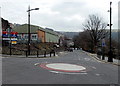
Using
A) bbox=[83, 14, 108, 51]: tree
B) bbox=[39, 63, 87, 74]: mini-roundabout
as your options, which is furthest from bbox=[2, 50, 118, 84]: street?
bbox=[83, 14, 108, 51]: tree

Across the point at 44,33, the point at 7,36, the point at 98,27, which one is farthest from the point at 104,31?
the point at 7,36

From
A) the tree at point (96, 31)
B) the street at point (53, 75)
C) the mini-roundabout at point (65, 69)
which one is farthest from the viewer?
the tree at point (96, 31)

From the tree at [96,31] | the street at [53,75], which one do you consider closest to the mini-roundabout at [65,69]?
the street at [53,75]

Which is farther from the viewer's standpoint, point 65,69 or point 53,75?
point 65,69

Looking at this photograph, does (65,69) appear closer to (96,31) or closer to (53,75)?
(53,75)

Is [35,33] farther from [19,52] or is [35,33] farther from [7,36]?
[19,52]

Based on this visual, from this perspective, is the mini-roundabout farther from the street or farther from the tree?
the tree

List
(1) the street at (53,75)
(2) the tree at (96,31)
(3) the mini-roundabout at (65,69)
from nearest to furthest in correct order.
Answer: (1) the street at (53,75)
(3) the mini-roundabout at (65,69)
(2) the tree at (96,31)

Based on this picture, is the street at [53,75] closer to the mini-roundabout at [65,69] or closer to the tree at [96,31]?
the mini-roundabout at [65,69]

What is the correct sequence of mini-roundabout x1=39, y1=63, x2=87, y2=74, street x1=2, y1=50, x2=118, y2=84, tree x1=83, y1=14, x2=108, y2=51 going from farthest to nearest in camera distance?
tree x1=83, y1=14, x2=108, y2=51
mini-roundabout x1=39, y1=63, x2=87, y2=74
street x1=2, y1=50, x2=118, y2=84

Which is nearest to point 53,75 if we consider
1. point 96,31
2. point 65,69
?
point 65,69

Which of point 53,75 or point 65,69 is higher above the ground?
point 53,75

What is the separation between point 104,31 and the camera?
74.8 m

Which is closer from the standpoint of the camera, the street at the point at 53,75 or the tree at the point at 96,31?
the street at the point at 53,75
